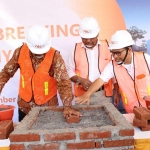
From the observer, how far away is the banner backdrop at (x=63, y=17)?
163 inches

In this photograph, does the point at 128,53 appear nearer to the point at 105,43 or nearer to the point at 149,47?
the point at 105,43

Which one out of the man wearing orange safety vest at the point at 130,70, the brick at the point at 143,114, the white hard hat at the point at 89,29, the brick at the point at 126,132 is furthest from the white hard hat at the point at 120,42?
the brick at the point at 126,132

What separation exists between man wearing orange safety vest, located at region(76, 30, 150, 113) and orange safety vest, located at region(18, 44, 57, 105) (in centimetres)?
33

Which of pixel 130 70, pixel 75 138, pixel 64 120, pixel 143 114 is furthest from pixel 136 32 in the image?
pixel 75 138

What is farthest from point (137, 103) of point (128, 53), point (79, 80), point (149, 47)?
point (149, 47)

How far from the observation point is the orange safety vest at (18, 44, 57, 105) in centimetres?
304

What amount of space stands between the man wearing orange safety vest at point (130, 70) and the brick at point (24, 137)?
1046 millimetres

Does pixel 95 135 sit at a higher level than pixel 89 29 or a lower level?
lower

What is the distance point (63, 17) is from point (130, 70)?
4.57 ft

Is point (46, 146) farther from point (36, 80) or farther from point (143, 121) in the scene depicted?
point (36, 80)

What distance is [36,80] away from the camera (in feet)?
10.1

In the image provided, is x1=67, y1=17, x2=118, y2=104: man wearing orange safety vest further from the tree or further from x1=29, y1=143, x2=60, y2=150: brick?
x1=29, y1=143, x2=60, y2=150: brick

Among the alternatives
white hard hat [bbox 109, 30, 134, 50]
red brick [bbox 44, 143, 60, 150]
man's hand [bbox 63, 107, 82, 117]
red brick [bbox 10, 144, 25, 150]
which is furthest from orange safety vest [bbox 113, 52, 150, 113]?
red brick [bbox 10, 144, 25, 150]

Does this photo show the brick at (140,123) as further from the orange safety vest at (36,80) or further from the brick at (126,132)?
the orange safety vest at (36,80)
